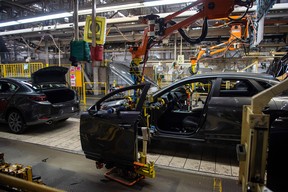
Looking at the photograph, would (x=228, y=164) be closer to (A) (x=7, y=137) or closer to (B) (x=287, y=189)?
(B) (x=287, y=189)

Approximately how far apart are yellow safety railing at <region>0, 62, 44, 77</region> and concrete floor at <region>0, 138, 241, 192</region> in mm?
6702

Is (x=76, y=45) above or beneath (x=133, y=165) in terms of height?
above

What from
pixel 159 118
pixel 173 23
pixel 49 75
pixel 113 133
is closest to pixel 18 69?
pixel 49 75

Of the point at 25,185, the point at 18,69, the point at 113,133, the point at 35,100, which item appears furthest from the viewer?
the point at 18,69

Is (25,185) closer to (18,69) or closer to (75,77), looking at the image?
(75,77)

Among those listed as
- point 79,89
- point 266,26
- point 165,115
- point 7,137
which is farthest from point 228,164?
point 79,89

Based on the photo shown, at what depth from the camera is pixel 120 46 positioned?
12.2 m

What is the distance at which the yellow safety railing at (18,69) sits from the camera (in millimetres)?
9188

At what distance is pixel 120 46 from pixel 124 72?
2658 millimetres

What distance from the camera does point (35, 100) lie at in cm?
441

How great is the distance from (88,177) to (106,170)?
300 mm

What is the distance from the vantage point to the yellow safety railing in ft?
30.1

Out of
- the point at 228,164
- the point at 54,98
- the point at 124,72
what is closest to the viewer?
the point at 228,164

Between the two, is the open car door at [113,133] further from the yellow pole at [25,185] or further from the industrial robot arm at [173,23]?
the industrial robot arm at [173,23]
